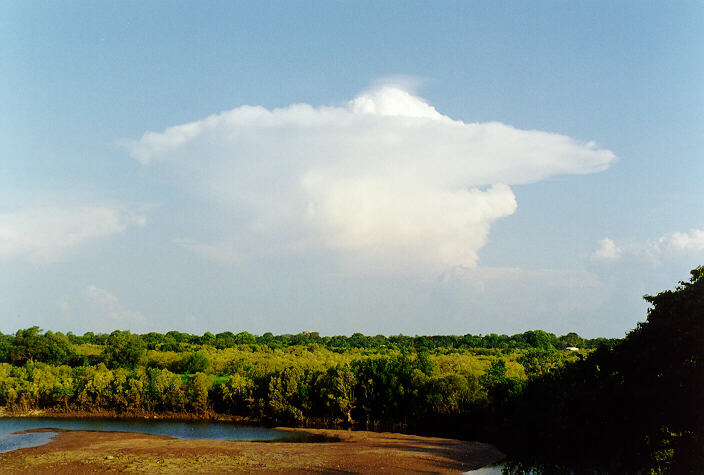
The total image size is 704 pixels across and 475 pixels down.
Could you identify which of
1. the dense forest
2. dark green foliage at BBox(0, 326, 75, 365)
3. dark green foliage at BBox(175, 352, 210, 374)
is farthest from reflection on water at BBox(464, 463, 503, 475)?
dark green foliage at BBox(0, 326, 75, 365)

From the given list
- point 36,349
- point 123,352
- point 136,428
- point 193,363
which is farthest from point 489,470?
point 36,349

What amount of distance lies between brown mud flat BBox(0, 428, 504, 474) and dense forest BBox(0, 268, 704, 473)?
4.32 metres

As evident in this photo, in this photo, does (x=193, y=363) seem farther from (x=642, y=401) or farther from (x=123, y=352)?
(x=642, y=401)

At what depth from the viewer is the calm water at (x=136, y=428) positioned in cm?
4112

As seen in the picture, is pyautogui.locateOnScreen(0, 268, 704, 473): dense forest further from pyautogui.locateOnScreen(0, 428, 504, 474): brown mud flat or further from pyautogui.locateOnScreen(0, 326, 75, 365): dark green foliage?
pyautogui.locateOnScreen(0, 428, 504, 474): brown mud flat

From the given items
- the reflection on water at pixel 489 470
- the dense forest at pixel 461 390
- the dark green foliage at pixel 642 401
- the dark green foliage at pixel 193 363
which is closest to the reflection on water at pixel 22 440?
the dense forest at pixel 461 390

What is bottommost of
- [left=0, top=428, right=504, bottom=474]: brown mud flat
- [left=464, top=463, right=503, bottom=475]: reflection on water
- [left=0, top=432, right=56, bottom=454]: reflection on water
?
[left=464, top=463, right=503, bottom=475]: reflection on water

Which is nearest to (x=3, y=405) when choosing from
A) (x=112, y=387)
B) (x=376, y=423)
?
(x=112, y=387)

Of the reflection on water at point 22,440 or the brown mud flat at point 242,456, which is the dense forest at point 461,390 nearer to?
the brown mud flat at point 242,456

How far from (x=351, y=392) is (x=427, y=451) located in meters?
13.5

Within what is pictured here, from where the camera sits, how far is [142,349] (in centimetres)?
7094

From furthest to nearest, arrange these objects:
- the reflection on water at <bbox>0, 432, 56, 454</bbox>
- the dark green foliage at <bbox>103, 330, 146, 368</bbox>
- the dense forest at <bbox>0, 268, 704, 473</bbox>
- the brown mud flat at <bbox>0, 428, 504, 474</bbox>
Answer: the dark green foliage at <bbox>103, 330, 146, 368</bbox> → the reflection on water at <bbox>0, 432, 56, 454</bbox> → the brown mud flat at <bbox>0, 428, 504, 474</bbox> → the dense forest at <bbox>0, 268, 704, 473</bbox>

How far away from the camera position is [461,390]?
4338 centimetres

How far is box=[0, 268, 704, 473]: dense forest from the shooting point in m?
21.0
